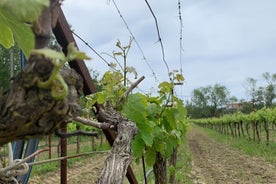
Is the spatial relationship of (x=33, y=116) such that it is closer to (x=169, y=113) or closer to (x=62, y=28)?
(x=62, y=28)

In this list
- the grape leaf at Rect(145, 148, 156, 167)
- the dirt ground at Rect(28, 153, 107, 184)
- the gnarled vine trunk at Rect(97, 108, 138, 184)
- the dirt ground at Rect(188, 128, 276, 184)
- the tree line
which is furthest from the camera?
the tree line

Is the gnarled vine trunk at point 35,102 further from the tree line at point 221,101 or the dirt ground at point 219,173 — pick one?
the tree line at point 221,101

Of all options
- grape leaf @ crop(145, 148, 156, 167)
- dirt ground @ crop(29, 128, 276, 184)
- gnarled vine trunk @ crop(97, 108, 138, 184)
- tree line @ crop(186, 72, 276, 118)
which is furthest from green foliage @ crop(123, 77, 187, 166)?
tree line @ crop(186, 72, 276, 118)

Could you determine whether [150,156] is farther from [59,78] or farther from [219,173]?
[219,173]

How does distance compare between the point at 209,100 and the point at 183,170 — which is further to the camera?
the point at 209,100

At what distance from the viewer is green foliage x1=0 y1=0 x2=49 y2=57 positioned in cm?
38

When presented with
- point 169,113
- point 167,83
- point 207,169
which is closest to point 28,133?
point 167,83

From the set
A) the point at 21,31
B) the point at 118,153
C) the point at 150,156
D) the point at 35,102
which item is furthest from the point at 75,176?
the point at 35,102

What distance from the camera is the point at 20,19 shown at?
39 cm

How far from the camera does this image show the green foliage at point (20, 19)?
38 centimetres

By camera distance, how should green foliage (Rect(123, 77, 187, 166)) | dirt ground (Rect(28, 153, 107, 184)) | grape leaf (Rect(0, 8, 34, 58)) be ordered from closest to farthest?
grape leaf (Rect(0, 8, 34, 58)) → green foliage (Rect(123, 77, 187, 166)) → dirt ground (Rect(28, 153, 107, 184))

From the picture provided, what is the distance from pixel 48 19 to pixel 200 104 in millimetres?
91113

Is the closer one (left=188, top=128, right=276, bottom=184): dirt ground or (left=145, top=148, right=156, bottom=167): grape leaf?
(left=145, top=148, right=156, bottom=167): grape leaf

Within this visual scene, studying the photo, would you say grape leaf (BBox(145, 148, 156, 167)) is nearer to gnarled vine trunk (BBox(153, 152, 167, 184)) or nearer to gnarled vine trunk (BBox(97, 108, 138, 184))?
gnarled vine trunk (BBox(153, 152, 167, 184))
